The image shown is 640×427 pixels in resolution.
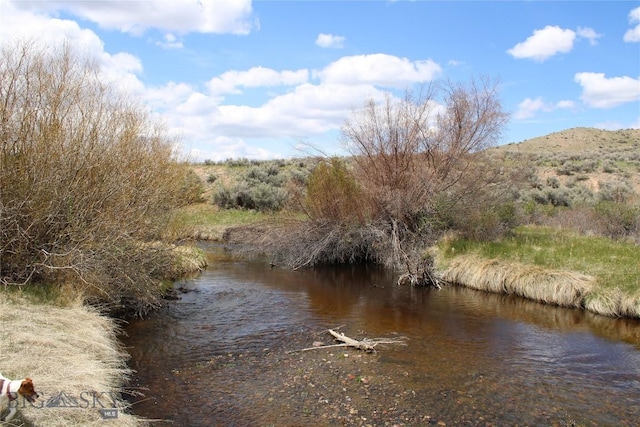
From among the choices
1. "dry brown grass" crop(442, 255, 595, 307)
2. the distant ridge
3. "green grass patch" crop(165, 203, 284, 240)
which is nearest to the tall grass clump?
"dry brown grass" crop(442, 255, 595, 307)

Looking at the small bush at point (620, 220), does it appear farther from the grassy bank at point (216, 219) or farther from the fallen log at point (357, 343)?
the grassy bank at point (216, 219)

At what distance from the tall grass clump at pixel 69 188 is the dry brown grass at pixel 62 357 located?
2.98 ft

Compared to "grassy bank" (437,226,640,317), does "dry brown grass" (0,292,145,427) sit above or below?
below

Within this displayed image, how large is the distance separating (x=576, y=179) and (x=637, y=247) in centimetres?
2471

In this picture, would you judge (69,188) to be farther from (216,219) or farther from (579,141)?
(579,141)

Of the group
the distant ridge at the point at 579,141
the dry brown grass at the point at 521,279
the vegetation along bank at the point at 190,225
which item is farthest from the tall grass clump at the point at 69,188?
the distant ridge at the point at 579,141

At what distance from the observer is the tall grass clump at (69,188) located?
8742 mm

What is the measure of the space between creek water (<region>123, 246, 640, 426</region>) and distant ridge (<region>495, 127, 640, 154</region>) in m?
52.7

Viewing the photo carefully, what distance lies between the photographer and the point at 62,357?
695 centimetres

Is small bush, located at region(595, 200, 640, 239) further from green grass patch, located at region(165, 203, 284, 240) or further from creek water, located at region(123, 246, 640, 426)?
green grass patch, located at region(165, 203, 284, 240)

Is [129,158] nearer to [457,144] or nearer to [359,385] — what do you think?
[359,385]

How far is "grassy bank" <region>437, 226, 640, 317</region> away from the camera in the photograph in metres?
12.5

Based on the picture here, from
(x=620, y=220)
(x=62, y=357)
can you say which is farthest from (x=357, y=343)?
(x=620, y=220)

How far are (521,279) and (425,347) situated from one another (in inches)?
233
